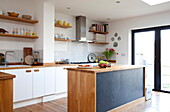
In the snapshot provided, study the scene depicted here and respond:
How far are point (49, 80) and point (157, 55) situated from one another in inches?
144

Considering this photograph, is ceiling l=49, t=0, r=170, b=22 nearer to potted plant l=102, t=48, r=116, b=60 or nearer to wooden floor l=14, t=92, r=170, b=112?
potted plant l=102, t=48, r=116, b=60

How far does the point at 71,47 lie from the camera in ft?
17.3

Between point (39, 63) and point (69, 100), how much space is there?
166cm

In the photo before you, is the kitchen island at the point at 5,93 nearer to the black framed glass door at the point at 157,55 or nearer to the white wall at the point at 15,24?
the white wall at the point at 15,24

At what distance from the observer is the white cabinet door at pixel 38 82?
11.4 feet

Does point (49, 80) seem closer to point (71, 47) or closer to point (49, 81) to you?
point (49, 81)

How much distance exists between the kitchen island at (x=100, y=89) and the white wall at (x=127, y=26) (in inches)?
91.8

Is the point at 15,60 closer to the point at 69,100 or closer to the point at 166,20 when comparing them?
the point at 69,100

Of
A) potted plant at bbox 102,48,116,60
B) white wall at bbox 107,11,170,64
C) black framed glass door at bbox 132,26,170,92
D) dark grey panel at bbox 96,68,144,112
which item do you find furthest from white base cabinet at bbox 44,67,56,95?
white wall at bbox 107,11,170,64

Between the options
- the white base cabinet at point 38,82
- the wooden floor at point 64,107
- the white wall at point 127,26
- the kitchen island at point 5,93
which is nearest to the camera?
the kitchen island at point 5,93

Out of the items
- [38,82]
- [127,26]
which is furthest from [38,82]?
[127,26]

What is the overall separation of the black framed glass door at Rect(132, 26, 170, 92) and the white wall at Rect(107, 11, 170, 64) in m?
0.26

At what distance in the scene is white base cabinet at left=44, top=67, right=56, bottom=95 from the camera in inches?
146

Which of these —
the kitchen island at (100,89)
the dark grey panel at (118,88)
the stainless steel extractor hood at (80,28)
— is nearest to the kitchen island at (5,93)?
the kitchen island at (100,89)
